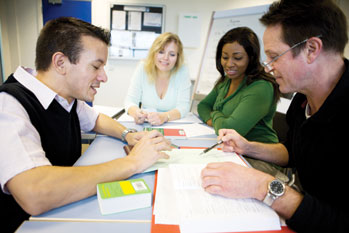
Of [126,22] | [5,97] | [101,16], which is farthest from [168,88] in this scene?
[101,16]

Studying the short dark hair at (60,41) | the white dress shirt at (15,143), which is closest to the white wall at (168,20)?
the short dark hair at (60,41)

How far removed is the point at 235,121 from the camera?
1.50 meters

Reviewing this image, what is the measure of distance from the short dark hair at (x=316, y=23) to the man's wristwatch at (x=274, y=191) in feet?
1.75

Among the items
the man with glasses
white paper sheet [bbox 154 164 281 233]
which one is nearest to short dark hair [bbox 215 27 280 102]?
the man with glasses

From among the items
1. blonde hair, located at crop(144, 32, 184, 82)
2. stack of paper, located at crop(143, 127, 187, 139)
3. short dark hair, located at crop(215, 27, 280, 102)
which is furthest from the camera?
blonde hair, located at crop(144, 32, 184, 82)

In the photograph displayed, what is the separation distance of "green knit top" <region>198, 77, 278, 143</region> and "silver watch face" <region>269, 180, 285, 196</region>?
0.79m

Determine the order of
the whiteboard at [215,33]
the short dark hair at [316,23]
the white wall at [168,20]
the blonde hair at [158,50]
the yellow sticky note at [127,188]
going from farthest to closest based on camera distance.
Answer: the white wall at [168,20]
the whiteboard at [215,33]
the blonde hair at [158,50]
the short dark hair at [316,23]
the yellow sticky note at [127,188]

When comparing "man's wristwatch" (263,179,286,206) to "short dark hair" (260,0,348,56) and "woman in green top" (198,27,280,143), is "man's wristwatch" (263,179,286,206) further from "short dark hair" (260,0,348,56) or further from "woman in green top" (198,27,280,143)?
"woman in green top" (198,27,280,143)

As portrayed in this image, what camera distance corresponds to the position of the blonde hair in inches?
87.1

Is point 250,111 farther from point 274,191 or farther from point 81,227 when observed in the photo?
point 81,227

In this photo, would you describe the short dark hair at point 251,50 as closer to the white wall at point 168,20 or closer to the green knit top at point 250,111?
the green knit top at point 250,111

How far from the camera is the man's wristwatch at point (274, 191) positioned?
69cm

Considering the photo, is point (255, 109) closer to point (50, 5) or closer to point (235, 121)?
point (235, 121)

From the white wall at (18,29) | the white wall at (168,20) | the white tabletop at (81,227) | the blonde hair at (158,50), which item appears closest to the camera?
the white tabletop at (81,227)
